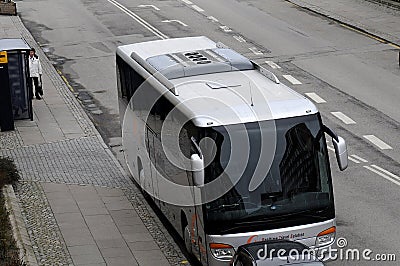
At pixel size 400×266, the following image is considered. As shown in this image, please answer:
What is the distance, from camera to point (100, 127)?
23828 mm

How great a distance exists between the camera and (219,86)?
14.8m

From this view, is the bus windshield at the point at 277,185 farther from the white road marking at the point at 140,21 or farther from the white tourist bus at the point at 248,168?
the white road marking at the point at 140,21

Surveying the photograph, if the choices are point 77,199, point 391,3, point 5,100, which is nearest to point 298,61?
point 5,100

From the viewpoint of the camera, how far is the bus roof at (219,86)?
1358 cm

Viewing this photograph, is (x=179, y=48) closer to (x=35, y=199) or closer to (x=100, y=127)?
(x=35, y=199)

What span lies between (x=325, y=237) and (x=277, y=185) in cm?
113

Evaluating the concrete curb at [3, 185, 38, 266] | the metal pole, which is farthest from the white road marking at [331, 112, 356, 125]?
the concrete curb at [3, 185, 38, 266]

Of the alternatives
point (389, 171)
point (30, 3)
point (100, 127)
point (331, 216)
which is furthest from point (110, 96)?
point (30, 3)

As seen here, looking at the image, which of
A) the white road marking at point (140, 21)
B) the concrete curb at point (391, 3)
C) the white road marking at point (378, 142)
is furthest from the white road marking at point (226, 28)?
the white road marking at point (378, 142)

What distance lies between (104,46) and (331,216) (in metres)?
21.3

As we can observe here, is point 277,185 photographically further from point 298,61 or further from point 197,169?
point 298,61

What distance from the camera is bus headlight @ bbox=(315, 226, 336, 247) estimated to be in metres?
13.4

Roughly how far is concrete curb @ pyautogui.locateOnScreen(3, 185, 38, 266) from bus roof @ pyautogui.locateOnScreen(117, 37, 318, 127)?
11.2 feet

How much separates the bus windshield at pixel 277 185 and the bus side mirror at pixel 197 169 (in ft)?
0.87
